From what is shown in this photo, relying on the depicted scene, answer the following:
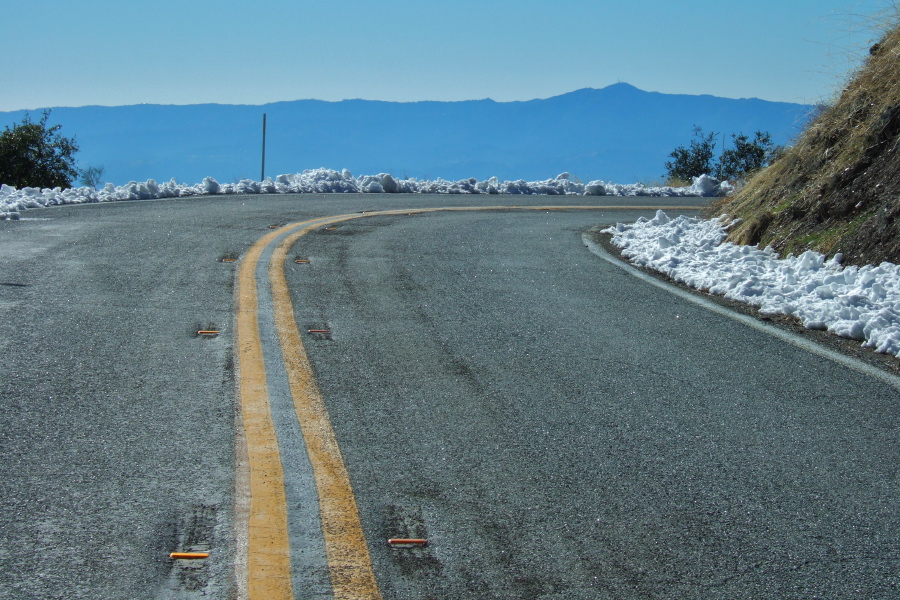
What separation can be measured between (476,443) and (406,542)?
1042 millimetres

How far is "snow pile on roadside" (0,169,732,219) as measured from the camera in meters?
17.5

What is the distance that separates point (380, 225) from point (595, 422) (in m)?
8.79

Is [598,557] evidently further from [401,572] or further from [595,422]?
[595,422]

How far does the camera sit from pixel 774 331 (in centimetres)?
670

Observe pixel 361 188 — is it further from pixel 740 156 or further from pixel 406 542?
pixel 406 542

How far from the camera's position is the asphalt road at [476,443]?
117 inches

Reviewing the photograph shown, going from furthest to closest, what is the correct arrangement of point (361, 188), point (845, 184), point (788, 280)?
point (361, 188) → point (845, 184) → point (788, 280)

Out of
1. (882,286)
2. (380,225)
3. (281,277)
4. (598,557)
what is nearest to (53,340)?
(281,277)

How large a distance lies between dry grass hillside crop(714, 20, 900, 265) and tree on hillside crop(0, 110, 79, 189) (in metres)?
22.1

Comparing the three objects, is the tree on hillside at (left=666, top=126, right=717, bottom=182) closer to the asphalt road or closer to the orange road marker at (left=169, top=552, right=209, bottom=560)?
the asphalt road

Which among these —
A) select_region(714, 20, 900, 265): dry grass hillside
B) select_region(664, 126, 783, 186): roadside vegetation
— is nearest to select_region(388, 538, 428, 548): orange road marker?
select_region(714, 20, 900, 265): dry grass hillside

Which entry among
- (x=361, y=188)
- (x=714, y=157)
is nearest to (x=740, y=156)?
(x=714, y=157)

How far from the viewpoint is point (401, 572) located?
290 centimetres

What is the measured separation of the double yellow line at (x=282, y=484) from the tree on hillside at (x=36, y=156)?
23.6m
